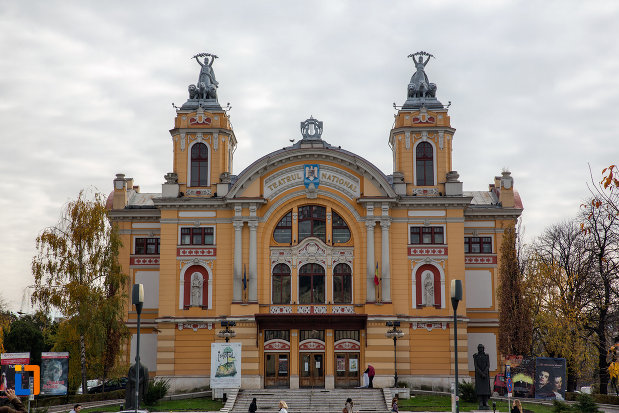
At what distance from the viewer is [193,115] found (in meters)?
53.6

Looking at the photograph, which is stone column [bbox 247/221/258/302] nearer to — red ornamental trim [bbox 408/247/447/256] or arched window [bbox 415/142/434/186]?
red ornamental trim [bbox 408/247/447/256]

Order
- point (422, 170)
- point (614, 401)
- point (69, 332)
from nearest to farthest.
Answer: point (614, 401) < point (69, 332) < point (422, 170)

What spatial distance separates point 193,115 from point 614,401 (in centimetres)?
3281

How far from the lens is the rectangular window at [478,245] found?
5397cm

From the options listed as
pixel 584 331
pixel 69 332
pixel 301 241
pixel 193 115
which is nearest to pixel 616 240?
pixel 584 331

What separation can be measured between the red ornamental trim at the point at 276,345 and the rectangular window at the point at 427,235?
35.8 ft

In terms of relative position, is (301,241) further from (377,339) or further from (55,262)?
(55,262)

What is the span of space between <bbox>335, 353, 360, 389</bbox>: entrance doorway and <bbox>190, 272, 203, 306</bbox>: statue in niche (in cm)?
1007

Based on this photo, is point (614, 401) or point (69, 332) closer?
point (614, 401)

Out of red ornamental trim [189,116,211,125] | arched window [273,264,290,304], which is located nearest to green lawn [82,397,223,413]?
arched window [273,264,290,304]

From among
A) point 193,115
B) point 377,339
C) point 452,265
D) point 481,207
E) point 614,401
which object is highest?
point 193,115

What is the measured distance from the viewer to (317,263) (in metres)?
50.6

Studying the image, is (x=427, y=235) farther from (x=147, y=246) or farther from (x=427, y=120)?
(x=147, y=246)

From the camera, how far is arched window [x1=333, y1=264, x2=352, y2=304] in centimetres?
5034
